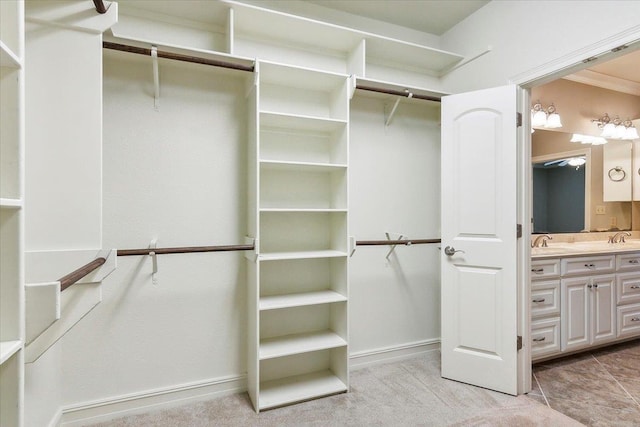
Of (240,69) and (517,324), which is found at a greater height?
(240,69)

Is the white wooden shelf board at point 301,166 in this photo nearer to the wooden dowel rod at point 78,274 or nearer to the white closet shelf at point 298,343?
the wooden dowel rod at point 78,274

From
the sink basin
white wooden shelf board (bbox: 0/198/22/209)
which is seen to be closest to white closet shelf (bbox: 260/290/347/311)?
white wooden shelf board (bbox: 0/198/22/209)

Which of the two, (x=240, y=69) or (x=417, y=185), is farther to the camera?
(x=417, y=185)

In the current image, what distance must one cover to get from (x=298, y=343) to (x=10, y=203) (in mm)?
1811

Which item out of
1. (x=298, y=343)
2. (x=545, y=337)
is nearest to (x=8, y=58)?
(x=298, y=343)

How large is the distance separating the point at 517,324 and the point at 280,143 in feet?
6.72

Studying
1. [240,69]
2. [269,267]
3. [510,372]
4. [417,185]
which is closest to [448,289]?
[510,372]

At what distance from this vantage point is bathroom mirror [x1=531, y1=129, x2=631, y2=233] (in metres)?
3.40

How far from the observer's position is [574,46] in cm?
194

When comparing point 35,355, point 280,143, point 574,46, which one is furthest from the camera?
point 280,143

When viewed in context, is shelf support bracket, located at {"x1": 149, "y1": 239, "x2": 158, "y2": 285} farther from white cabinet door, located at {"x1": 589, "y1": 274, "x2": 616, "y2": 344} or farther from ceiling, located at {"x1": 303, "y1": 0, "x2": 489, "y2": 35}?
white cabinet door, located at {"x1": 589, "y1": 274, "x2": 616, "y2": 344}

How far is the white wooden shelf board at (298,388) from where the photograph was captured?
6.92 ft

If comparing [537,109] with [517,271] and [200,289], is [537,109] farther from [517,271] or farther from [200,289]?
[200,289]

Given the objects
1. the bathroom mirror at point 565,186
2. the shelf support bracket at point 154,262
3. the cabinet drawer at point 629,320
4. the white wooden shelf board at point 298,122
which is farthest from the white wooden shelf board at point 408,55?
the cabinet drawer at point 629,320
